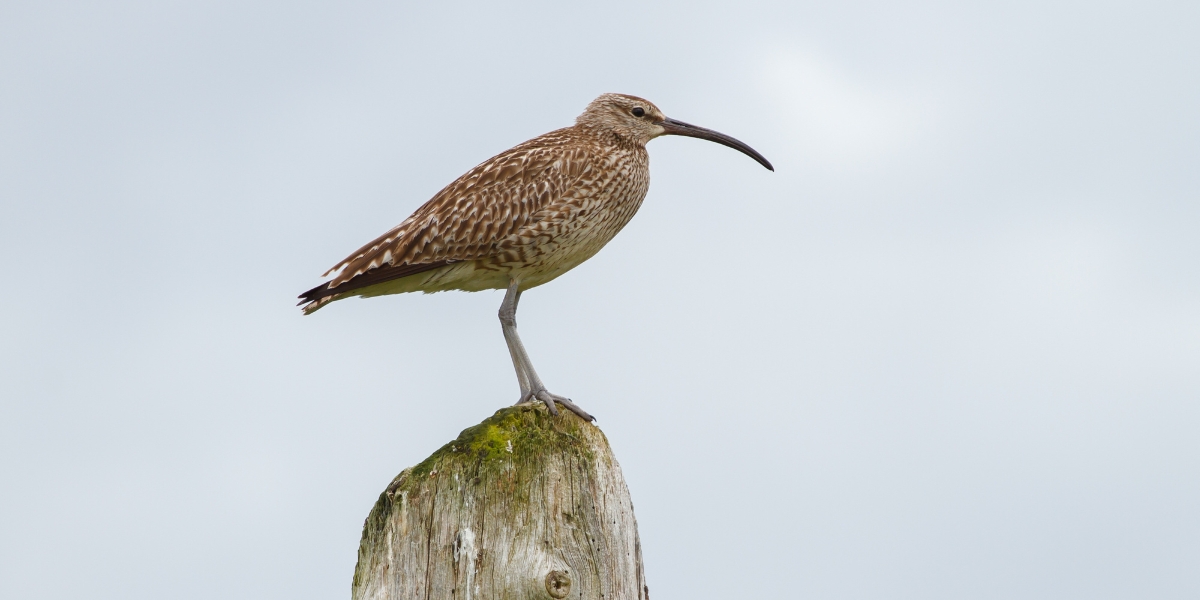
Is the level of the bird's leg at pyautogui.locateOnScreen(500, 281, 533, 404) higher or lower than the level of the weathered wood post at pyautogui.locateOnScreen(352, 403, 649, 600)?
higher

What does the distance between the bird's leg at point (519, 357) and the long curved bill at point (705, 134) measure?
103 inches

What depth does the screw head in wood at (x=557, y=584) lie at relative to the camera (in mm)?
5648

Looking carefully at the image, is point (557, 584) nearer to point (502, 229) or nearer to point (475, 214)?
point (502, 229)

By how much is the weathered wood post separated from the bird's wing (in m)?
3.78

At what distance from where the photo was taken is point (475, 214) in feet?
32.7

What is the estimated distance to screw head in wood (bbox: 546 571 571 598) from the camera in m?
5.65

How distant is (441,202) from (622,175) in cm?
156

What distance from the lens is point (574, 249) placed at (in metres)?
10.2

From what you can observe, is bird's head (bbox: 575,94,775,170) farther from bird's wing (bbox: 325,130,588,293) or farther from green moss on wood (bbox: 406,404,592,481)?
green moss on wood (bbox: 406,404,592,481)

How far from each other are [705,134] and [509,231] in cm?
309

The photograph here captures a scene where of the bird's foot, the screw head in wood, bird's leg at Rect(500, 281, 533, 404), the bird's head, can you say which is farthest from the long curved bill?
the screw head in wood

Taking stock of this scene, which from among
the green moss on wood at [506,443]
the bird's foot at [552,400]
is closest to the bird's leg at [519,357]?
the bird's foot at [552,400]

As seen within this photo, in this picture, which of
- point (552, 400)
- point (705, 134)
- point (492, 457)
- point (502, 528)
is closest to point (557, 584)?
point (502, 528)

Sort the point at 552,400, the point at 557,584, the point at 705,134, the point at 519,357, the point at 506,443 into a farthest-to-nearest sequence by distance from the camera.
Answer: the point at 705,134
the point at 519,357
the point at 552,400
the point at 506,443
the point at 557,584
